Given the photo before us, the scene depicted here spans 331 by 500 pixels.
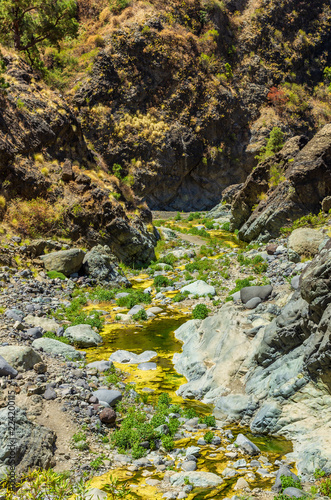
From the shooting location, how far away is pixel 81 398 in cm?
849

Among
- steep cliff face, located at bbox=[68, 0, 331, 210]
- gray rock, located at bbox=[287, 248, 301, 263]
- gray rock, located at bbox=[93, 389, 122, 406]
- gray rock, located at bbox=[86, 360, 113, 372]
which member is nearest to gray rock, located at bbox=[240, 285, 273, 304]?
gray rock, located at bbox=[287, 248, 301, 263]

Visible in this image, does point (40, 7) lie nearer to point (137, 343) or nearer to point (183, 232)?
point (183, 232)

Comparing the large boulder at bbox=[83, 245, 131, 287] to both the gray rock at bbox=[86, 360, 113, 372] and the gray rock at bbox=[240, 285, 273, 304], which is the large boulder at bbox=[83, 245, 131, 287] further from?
the gray rock at bbox=[86, 360, 113, 372]

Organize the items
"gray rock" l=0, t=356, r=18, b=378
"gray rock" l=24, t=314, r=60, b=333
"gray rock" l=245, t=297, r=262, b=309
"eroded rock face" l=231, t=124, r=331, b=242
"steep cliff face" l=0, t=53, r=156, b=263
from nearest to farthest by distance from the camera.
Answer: "gray rock" l=0, t=356, r=18, b=378
"gray rock" l=245, t=297, r=262, b=309
"gray rock" l=24, t=314, r=60, b=333
"steep cliff face" l=0, t=53, r=156, b=263
"eroded rock face" l=231, t=124, r=331, b=242

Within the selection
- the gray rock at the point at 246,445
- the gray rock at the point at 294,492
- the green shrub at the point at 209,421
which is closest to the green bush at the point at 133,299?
the green shrub at the point at 209,421

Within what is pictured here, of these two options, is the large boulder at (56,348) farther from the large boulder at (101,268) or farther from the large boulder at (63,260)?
the large boulder at (101,268)

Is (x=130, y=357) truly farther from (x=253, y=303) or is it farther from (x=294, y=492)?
(x=294, y=492)

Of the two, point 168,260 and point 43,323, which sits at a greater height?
point 43,323

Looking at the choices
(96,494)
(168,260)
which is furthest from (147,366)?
(168,260)

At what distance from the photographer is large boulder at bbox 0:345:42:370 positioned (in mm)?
8427

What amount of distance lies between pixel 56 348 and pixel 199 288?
348 inches

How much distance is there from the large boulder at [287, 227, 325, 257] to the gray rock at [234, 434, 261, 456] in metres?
12.0

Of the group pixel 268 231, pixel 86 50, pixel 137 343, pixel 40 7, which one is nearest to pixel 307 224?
pixel 268 231

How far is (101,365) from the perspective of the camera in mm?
11039
